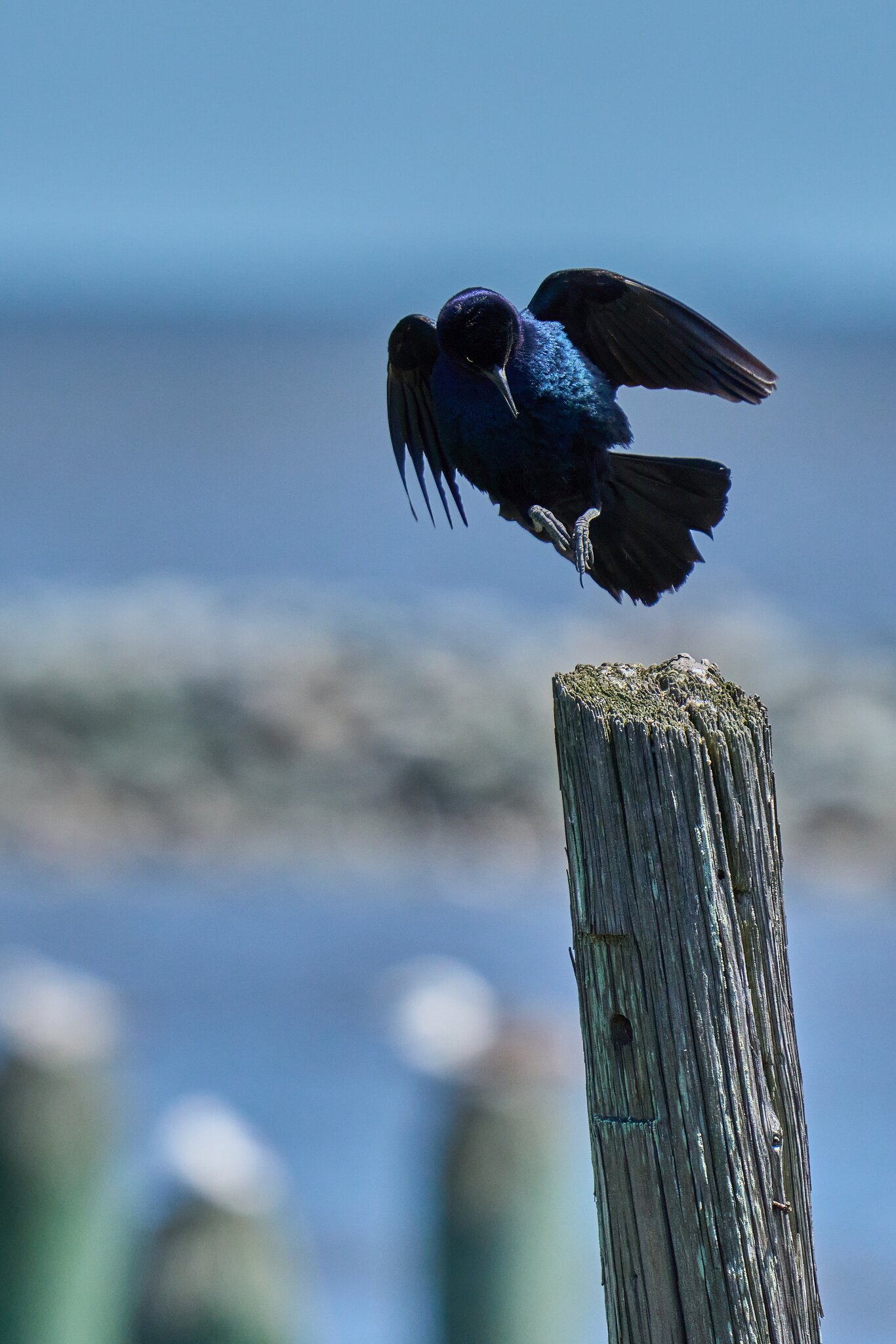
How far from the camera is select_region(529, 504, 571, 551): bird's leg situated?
3.54 meters

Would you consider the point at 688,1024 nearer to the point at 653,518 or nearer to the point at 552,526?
the point at 552,526

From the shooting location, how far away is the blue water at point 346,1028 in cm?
606

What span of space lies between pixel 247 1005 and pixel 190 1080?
1.16 metres

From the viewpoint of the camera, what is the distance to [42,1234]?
352 centimetres

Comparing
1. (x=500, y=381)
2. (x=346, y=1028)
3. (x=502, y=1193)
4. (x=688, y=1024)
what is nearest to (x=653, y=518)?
(x=500, y=381)

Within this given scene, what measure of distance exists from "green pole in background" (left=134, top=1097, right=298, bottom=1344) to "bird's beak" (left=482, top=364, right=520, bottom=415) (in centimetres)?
182

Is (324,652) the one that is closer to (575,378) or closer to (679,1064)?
(575,378)

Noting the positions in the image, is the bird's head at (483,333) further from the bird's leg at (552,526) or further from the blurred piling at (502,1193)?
the blurred piling at (502,1193)

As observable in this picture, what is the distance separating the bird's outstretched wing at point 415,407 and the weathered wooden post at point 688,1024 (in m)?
2.10

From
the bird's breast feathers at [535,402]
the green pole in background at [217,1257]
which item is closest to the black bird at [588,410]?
the bird's breast feathers at [535,402]

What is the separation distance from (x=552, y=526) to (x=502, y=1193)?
1.62 meters

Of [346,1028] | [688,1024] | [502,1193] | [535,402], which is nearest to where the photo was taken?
[688,1024]

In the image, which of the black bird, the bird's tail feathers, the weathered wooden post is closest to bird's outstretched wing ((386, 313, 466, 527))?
the black bird

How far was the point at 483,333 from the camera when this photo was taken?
136 inches
